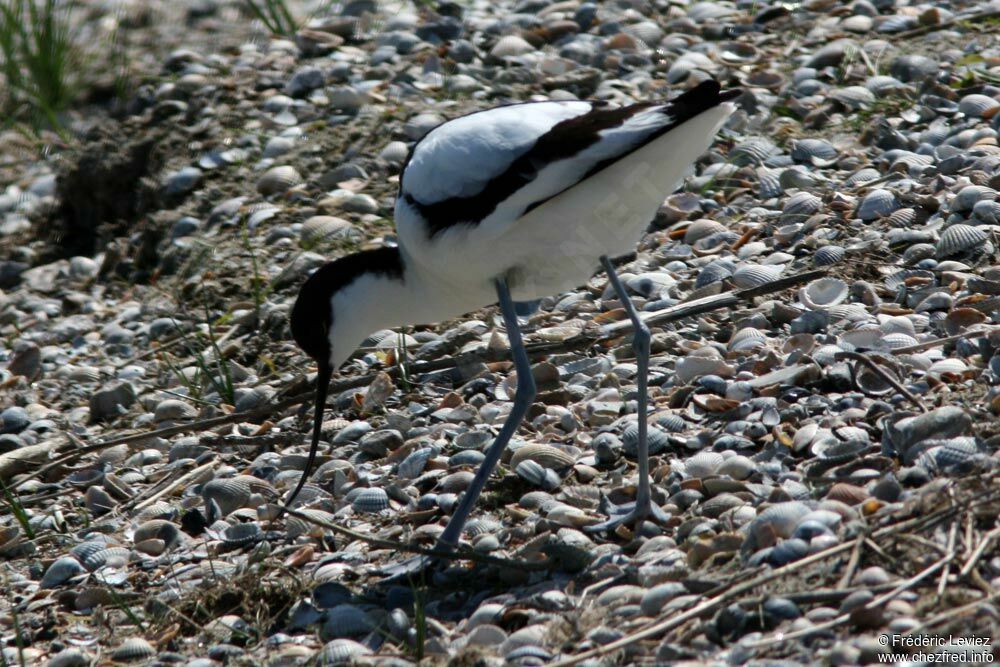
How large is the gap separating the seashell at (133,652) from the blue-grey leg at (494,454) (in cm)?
59

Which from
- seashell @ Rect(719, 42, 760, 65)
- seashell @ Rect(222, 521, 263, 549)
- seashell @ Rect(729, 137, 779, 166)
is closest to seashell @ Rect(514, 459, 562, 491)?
seashell @ Rect(222, 521, 263, 549)

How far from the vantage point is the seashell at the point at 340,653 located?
2711mm

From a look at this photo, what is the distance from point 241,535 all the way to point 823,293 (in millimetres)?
1928

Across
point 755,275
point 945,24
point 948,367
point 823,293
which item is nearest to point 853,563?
point 948,367

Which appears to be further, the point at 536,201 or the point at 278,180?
the point at 278,180

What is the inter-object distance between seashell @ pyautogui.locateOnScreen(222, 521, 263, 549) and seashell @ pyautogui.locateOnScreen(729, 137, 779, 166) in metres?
2.41

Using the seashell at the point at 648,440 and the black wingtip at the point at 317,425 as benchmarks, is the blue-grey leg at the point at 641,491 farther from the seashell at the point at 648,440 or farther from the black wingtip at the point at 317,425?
the black wingtip at the point at 317,425

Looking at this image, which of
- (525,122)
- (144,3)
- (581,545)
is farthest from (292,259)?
(144,3)

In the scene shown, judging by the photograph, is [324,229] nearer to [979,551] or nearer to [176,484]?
[176,484]

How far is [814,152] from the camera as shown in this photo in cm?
468

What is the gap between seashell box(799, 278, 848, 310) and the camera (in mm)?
3854

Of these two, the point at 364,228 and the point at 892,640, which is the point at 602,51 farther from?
the point at 892,640

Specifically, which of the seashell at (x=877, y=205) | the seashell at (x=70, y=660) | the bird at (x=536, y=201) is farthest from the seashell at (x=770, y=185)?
the seashell at (x=70, y=660)

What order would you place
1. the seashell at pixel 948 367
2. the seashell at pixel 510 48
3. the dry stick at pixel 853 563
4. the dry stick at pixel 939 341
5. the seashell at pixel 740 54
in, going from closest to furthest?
1. the dry stick at pixel 853 563
2. the seashell at pixel 948 367
3. the dry stick at pixel 939 341
4. the seashell at pixel 740 54
5. the seashell at pixel 510 48
